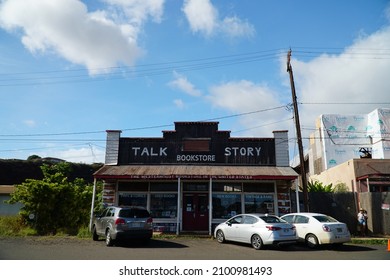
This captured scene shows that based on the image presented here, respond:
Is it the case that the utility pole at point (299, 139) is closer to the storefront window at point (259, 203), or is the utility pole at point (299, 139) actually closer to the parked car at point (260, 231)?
the storefront window at point (259, 203)

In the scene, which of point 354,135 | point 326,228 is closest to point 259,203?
point 326,228

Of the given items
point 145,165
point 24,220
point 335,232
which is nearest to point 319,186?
point 335,232

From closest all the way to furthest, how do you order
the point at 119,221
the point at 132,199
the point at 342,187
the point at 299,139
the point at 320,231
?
the point at 119,221 < the point at 320,231 < the point at 299,139 < the point at 132,199 < the point at 342,187

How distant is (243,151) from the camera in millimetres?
20250

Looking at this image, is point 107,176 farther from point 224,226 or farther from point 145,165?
point 224,226

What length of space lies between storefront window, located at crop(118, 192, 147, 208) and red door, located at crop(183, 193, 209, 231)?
8.24 ft

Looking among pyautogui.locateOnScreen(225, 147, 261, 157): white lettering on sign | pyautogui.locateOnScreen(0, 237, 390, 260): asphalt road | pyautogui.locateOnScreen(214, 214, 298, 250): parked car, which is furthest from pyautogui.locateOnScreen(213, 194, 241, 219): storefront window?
pyautogui.locateOnScreen(0, 237, 390, 260): asphalt road

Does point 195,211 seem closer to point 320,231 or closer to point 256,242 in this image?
point 256,242

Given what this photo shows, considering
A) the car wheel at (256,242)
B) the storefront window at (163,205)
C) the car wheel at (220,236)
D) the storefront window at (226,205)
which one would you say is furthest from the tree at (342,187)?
the car wheel at (256,242)

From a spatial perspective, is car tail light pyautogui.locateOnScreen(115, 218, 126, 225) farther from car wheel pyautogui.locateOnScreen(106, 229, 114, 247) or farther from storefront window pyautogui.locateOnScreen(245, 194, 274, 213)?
storefront window pyautogui.locateOnScreen(245, 194, 274, 213)

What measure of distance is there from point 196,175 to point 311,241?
6681mm

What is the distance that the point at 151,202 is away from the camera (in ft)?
62.2

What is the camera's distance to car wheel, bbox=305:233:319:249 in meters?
13.1

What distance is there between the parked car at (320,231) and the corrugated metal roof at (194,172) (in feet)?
12.1
